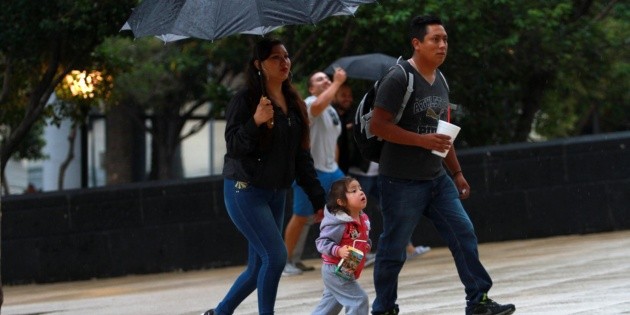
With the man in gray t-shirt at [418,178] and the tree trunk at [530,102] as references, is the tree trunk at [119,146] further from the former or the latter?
the man in gray t-shirt at [418,178]

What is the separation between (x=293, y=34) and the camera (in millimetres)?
16750

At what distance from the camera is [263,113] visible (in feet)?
24.2

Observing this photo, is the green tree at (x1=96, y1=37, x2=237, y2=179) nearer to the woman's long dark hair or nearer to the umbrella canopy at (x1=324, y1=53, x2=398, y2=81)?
the umbrella canopy at (x1=324, y1=53, x2=398, y2=81)

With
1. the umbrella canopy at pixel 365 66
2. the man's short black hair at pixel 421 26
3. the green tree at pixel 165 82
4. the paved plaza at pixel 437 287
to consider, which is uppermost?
the green tree at pixel 165 82

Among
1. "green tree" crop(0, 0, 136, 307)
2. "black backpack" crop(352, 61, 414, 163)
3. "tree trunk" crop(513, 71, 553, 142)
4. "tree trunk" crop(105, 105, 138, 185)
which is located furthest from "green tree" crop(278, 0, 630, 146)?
"tree trunk" crop(105, 105, 138, 185)

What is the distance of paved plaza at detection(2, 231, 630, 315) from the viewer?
29.9ft

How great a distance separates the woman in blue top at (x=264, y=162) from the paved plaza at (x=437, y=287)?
1546mm

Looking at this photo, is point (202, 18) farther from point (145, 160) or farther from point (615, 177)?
point (145, 160)

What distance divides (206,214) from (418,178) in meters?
7.63

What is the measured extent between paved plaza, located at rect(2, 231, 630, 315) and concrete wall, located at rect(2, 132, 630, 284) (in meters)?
0.22

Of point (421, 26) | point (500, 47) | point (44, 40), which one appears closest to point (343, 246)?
point (421, 26)

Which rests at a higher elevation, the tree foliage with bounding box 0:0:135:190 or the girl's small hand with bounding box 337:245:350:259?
the tree foliage with bounding box 0:0:135:190

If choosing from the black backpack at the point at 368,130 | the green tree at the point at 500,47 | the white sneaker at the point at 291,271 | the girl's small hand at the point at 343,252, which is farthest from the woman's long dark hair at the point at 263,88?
the green tree at the point at 500,47

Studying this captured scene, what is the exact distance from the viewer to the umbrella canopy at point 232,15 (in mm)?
7414
